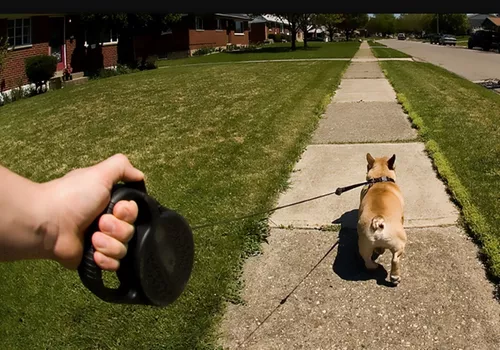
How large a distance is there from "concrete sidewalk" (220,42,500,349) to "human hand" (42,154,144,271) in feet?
7.07

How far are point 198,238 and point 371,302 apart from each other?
1.60 meters

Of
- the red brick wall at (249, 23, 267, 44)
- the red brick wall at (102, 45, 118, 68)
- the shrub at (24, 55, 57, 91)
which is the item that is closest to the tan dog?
the shrub at (24, 55, 57, 91)

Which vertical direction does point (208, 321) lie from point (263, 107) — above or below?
below

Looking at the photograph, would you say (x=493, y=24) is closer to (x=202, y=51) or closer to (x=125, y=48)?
(x=202, y=51)

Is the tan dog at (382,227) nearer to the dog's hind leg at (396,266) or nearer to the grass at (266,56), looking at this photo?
the dog's hind leg at (396,266)

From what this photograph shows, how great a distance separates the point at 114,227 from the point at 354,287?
2785mm

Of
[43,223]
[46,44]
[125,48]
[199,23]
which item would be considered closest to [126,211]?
[43,223]

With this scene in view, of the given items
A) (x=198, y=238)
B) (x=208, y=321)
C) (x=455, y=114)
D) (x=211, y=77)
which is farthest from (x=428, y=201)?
(x=211, y=77)

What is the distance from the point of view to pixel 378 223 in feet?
10.6

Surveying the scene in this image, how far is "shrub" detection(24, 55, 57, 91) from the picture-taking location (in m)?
18.8

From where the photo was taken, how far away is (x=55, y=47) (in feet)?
77.1

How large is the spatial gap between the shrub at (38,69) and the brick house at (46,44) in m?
0.53

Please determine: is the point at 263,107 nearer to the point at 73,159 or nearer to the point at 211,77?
the point at 73,159

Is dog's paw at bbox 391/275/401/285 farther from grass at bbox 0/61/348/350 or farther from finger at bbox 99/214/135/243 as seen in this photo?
finger at bbox 99/214/135/243
